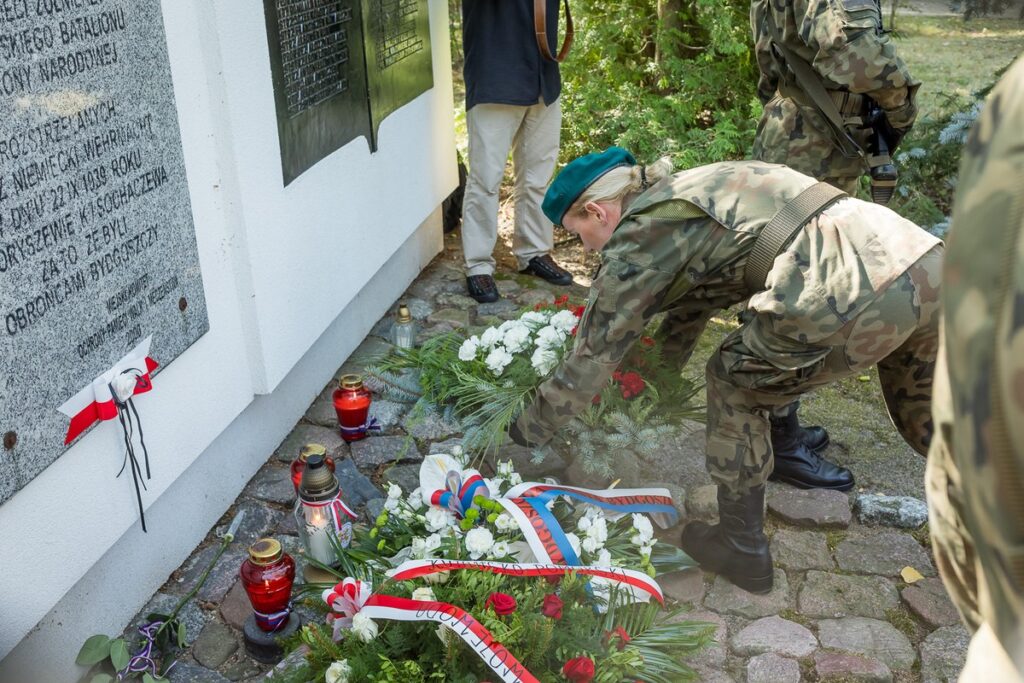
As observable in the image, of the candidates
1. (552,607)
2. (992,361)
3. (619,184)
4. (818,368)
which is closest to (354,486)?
(552,607)

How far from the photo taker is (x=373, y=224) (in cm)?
478

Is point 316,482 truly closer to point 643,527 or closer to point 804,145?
point 643,527

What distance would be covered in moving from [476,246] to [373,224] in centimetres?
82

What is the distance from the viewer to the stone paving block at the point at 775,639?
2.93 metres

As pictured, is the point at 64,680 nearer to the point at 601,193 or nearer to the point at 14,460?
the point at 14,460

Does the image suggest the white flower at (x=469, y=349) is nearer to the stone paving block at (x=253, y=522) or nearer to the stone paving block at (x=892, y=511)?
the stone paving block at (x=253, y=522)

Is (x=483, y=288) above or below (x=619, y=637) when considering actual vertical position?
below

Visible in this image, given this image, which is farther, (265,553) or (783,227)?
(783,227)

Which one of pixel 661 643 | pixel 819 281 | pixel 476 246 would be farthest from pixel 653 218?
pixel 476 246

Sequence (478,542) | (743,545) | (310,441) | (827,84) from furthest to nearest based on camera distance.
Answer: (827,84), (310,441), (743,545), (478,542)

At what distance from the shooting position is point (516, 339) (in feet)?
12.6

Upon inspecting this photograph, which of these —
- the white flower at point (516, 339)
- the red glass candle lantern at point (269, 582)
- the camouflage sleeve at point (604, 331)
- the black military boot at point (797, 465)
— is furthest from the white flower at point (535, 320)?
the red glass candle lantern at point (269, 582)

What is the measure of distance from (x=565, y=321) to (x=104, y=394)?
68.1 inches

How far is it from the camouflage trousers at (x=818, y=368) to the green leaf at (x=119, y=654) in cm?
183
